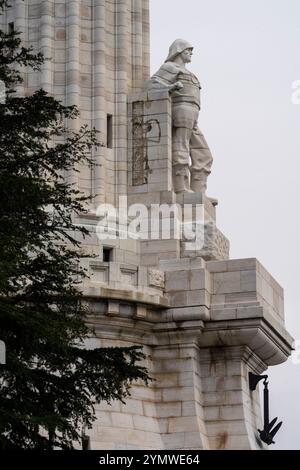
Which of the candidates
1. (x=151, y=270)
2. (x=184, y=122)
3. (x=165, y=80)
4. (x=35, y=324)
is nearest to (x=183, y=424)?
(x=151, y=270)

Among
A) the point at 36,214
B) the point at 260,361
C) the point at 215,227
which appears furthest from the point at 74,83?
the point at 36,214

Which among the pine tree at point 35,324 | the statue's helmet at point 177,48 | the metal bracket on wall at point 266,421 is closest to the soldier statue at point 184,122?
the statue's helmet at point 177,48

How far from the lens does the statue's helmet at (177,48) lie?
38312 millimetres

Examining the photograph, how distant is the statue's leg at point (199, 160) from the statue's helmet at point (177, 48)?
1.79 m

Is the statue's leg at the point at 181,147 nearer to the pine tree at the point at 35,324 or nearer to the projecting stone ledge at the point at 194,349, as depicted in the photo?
the projecting stone ledge at the point at 194,349

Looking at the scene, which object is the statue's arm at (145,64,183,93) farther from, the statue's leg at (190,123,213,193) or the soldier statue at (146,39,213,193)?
the statue's leg at (190,123,213,193)

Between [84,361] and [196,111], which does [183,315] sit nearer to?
[196,111]

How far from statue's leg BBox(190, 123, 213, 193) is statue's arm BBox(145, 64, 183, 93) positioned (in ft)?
3.98

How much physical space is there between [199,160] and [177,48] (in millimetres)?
2763

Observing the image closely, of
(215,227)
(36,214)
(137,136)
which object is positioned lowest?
(36,214)

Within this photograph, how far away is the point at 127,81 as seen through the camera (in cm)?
3766

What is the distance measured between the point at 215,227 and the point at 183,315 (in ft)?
9.14

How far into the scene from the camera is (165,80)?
124 ft

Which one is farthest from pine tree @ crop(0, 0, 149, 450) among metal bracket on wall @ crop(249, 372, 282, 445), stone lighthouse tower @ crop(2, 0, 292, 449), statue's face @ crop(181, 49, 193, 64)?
statue's face @ crop(181, 49, 193, 64)
